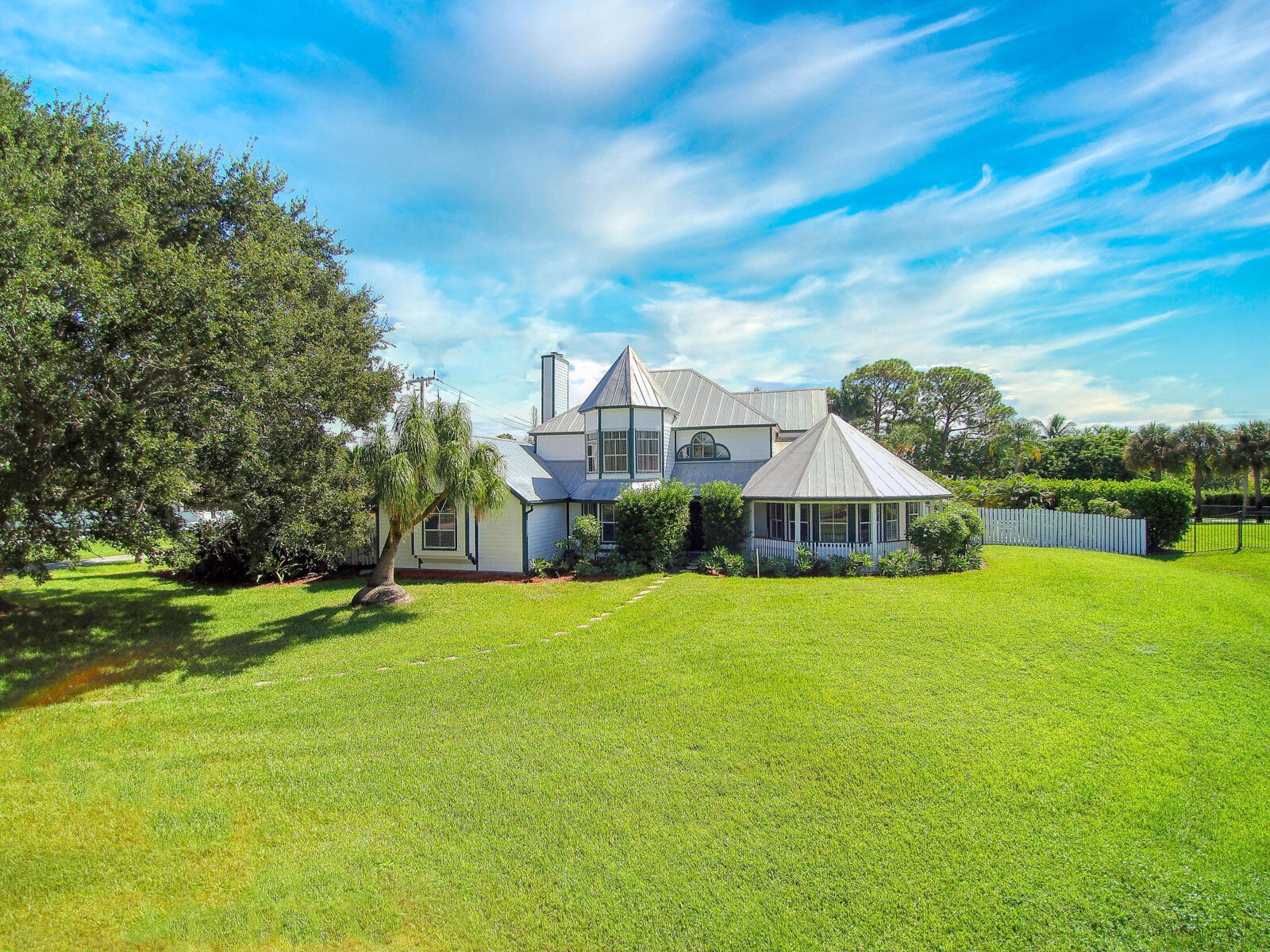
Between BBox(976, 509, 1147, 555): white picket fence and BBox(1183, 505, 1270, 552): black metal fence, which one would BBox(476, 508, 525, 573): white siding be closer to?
BBox(976, 509, 1147, 555): white picket fence

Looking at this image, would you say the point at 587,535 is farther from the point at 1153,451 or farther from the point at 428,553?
the point at 1153,451

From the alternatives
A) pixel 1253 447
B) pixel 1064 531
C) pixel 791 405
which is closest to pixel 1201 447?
pixel 1253 447

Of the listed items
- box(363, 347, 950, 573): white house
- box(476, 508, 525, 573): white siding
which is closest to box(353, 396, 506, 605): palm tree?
box(363, 347, 950, 573): white house

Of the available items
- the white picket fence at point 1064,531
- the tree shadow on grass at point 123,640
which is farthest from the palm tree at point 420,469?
the white picket fence at point 1064,531

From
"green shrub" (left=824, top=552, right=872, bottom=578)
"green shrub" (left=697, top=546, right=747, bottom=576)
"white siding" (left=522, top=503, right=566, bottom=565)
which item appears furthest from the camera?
"white siding" (left=522, top=503, right=566, bottom=565)

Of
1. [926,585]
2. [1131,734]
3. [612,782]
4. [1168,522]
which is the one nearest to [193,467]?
[612,782]

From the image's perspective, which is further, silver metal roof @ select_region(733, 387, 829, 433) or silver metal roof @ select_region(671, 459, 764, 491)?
silver metal roof @ select_region(733, 387, 829, 433)

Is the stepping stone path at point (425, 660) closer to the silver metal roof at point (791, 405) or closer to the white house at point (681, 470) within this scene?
the white house at point (681, 470)
